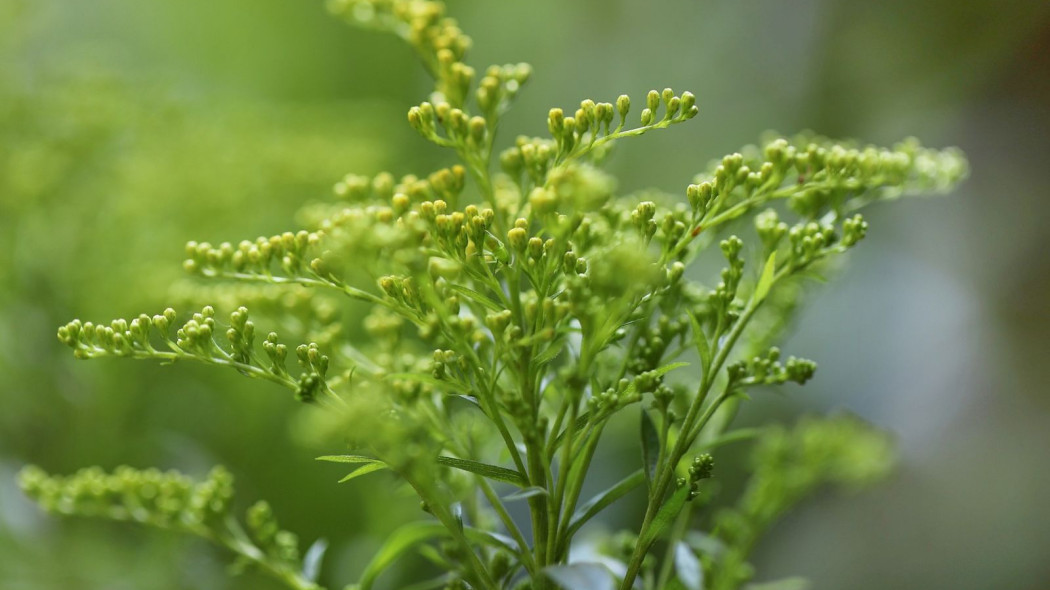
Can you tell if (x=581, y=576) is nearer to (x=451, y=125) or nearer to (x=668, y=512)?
(x=668, y=512)

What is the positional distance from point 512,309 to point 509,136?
5.03 ft

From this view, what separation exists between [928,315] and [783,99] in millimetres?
594

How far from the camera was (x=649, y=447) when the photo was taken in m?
0.54

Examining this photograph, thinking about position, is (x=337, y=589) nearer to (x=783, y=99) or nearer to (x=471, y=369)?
(x=471, y=369)

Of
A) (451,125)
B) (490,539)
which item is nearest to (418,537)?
(490,539)

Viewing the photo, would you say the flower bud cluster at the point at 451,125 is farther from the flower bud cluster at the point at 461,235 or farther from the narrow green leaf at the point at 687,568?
the narrow green leaf at the point at 687,568

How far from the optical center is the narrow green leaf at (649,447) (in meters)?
0.53

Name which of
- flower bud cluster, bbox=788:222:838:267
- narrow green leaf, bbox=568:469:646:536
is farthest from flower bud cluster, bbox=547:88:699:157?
narrow green leaf, bbox=568:469:646:536

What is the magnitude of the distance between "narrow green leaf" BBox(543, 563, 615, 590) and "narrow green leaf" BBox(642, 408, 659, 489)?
0.08 meters

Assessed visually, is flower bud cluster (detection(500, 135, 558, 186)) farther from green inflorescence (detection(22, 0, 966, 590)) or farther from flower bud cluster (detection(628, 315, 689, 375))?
flower bud cluster (detection(628, 315, 689, 375))

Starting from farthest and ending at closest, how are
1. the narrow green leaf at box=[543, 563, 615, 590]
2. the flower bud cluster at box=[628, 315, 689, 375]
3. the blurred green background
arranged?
1. the blurred green background
2. the flower bud cluster at box=[628, 315, 689, 375]
3. the narrow green leaf at box=[543, 563, 615, 590]

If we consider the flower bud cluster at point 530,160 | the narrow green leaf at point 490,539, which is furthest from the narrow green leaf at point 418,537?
the flower bud cluster at point 530,160

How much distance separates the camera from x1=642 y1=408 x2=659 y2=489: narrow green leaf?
1.73ft

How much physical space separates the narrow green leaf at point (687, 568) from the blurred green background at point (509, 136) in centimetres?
47
